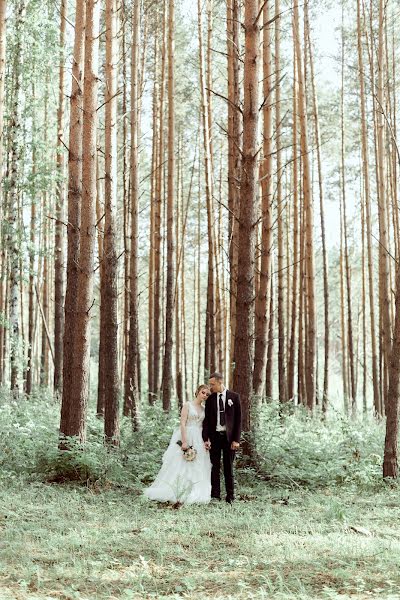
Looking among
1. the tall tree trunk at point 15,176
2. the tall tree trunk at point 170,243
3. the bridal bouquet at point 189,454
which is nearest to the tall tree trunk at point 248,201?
the bridal bouquet at point 189,454

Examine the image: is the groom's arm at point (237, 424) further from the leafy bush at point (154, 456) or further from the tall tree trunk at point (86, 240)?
the tall tree trunk at point (86, 240)

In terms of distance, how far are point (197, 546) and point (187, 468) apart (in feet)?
8.20

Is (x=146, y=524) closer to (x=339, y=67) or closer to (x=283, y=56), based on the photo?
(x=283, y=56)

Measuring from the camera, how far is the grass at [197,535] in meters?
4.93

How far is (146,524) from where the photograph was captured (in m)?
6.77

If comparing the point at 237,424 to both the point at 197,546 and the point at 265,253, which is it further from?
the point at 265,253

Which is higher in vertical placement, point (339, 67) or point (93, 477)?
point (339, 67)

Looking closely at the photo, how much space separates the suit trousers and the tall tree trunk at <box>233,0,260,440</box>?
2.31 ft

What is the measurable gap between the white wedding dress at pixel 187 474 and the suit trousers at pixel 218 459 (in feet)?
0.28

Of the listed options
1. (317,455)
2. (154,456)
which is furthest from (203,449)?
(317,455)

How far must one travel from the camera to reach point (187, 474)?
840cm

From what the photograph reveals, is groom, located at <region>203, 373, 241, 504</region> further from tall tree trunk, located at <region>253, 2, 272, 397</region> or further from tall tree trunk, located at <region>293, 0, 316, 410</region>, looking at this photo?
tall tree trunk, located at <region>293, 0, 316, 410</region>

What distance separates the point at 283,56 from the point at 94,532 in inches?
572

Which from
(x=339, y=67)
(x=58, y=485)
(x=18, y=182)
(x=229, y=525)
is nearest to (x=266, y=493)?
(x=229, y=525)
